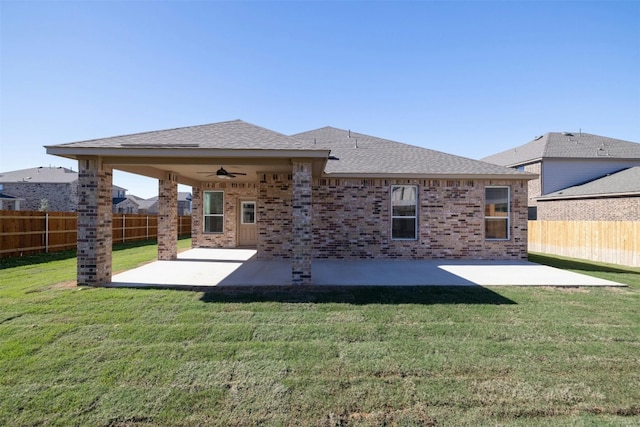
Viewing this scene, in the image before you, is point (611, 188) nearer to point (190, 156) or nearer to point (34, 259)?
point (190, 156)

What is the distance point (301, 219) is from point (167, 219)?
624cm

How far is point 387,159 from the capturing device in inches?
471

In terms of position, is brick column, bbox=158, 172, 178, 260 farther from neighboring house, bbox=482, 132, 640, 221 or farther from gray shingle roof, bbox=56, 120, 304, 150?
neighboring house, bbox=482, 132, 640, 221

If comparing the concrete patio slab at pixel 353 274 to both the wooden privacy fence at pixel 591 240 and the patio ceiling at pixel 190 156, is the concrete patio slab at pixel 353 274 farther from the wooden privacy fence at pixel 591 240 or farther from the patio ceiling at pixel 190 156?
the wooden privacy fence at pixel 591 240

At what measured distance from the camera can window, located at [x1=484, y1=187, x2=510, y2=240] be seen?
435 inches

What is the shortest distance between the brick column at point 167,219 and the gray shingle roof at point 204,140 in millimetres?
3371

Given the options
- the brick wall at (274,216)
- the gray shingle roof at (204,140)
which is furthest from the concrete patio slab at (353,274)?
the gray shingle roof at (204,140)

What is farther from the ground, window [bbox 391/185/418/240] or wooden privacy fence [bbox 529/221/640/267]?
window [bbox 391/185/418/240]

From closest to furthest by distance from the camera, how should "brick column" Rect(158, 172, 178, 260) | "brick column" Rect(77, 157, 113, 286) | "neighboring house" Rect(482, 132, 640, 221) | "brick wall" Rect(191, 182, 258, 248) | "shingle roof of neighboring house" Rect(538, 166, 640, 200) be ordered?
"brick column" Rect(77, 157, 113, 286)
"brick column" Rect(158, 172, 178, 260)
"brick wall" Rect(191, 182, 258, 248)
"shingle roof of neighboring house" Rect(538, 166, 640, 200)
"neighboring house" Rect(482, 132, 640, 221)

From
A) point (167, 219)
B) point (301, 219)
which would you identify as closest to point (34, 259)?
point (167, 219)

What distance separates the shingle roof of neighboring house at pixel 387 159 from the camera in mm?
10805

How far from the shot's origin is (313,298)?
235 inches

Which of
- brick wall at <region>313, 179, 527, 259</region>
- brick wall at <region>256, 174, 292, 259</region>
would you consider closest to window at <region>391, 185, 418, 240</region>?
brick wall at <region>313, 179, 527, 259</region>

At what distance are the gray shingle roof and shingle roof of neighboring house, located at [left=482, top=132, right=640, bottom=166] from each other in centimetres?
2155
